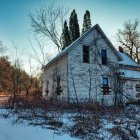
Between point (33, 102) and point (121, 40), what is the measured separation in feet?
135

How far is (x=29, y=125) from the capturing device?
26.7 ft

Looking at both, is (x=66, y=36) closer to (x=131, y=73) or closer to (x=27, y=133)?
(x=131, y=73)

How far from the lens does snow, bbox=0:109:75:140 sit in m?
6.46

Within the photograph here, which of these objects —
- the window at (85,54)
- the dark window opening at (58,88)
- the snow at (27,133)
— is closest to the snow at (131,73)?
the window at (85,54)

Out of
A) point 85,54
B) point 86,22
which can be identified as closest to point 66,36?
point 86,22

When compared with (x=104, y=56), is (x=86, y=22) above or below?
above

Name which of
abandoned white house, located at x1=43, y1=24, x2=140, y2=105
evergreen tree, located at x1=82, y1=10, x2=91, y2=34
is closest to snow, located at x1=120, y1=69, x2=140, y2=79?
abandoned white house, located at x1=43, y1=24, x2=140, y2=105

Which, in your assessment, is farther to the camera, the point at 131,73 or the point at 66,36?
the point at 66,36

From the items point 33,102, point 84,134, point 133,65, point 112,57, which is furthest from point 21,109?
A: point 133,65

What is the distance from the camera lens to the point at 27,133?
→ 691cm

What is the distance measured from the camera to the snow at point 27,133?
21.2 feet

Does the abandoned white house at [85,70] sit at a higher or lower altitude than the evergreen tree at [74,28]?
lower

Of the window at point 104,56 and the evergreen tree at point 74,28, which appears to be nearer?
the window at point 104,56

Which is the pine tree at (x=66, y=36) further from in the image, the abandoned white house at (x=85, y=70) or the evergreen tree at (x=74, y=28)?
the abandoned white house at (x=85, y=70)
